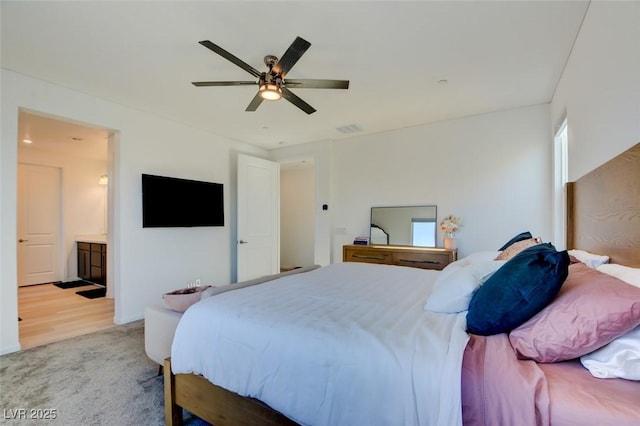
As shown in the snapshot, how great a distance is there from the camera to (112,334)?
3133mm

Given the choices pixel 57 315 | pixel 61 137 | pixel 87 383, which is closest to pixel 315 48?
pixel 87 383

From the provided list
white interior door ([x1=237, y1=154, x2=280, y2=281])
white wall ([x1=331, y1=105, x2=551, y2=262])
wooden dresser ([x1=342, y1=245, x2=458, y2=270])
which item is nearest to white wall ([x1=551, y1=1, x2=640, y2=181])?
white wall ([x1=331, y1=105, x2=551, y2=262])

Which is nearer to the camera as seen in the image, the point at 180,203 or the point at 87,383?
the point at 87,383

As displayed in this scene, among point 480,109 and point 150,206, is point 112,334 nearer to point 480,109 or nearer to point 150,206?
point 150,206

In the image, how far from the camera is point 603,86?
5.61 feet

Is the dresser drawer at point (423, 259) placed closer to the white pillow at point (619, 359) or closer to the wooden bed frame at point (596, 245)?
the wooden bed frame at point (596, 245)

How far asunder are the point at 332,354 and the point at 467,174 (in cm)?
365

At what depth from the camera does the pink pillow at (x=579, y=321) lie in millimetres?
908

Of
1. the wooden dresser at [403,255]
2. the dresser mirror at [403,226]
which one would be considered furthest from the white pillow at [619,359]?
the dresser mirror at [403,226]

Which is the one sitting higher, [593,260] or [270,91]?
[270,91]

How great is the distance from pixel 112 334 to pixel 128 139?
231cm

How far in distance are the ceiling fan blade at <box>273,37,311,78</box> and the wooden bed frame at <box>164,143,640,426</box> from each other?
1.77 metres

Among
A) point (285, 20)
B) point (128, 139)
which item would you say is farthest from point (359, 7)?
point (128, 139)

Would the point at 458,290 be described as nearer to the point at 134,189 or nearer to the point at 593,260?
the point at 593,260
